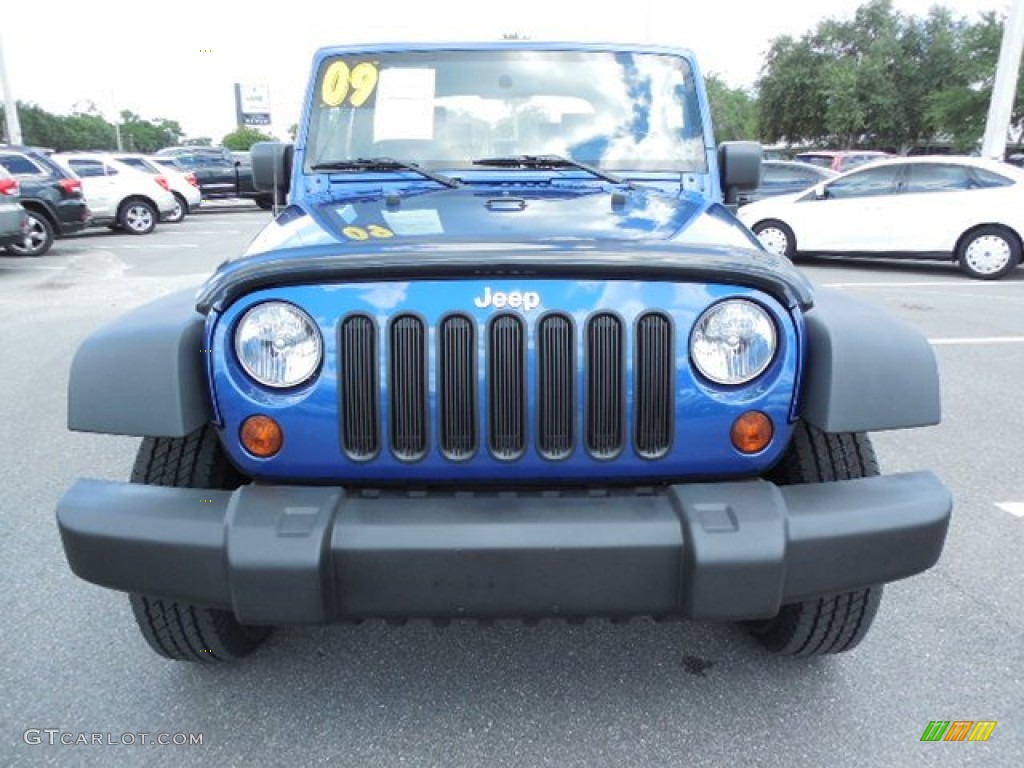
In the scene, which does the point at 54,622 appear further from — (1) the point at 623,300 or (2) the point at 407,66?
(2) the point at 407,66

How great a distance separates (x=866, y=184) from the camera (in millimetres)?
10734

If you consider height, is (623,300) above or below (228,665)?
A: above

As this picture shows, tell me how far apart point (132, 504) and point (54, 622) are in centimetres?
120

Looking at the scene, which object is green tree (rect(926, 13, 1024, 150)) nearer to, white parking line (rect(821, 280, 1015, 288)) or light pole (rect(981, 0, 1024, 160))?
light pole (rect(981, 0, 1024, 160))

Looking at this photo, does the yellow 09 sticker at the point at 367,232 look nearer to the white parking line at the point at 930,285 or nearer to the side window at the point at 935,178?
the white parking line at the point at 930,285

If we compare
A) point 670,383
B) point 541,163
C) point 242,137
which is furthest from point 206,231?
point 242,137

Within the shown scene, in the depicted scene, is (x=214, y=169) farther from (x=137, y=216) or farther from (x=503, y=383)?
(x=503, y=383)

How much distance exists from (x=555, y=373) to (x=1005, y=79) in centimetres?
1717

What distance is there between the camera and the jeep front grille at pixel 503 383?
1.89 meters

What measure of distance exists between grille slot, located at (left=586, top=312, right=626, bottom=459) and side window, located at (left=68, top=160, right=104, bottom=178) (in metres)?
16.5

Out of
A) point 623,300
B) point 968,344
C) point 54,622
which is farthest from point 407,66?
point 968,344

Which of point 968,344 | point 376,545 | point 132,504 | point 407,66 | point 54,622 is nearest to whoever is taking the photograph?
point 376,545

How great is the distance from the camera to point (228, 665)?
251 cm

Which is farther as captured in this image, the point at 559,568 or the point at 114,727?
the point at 114,727
